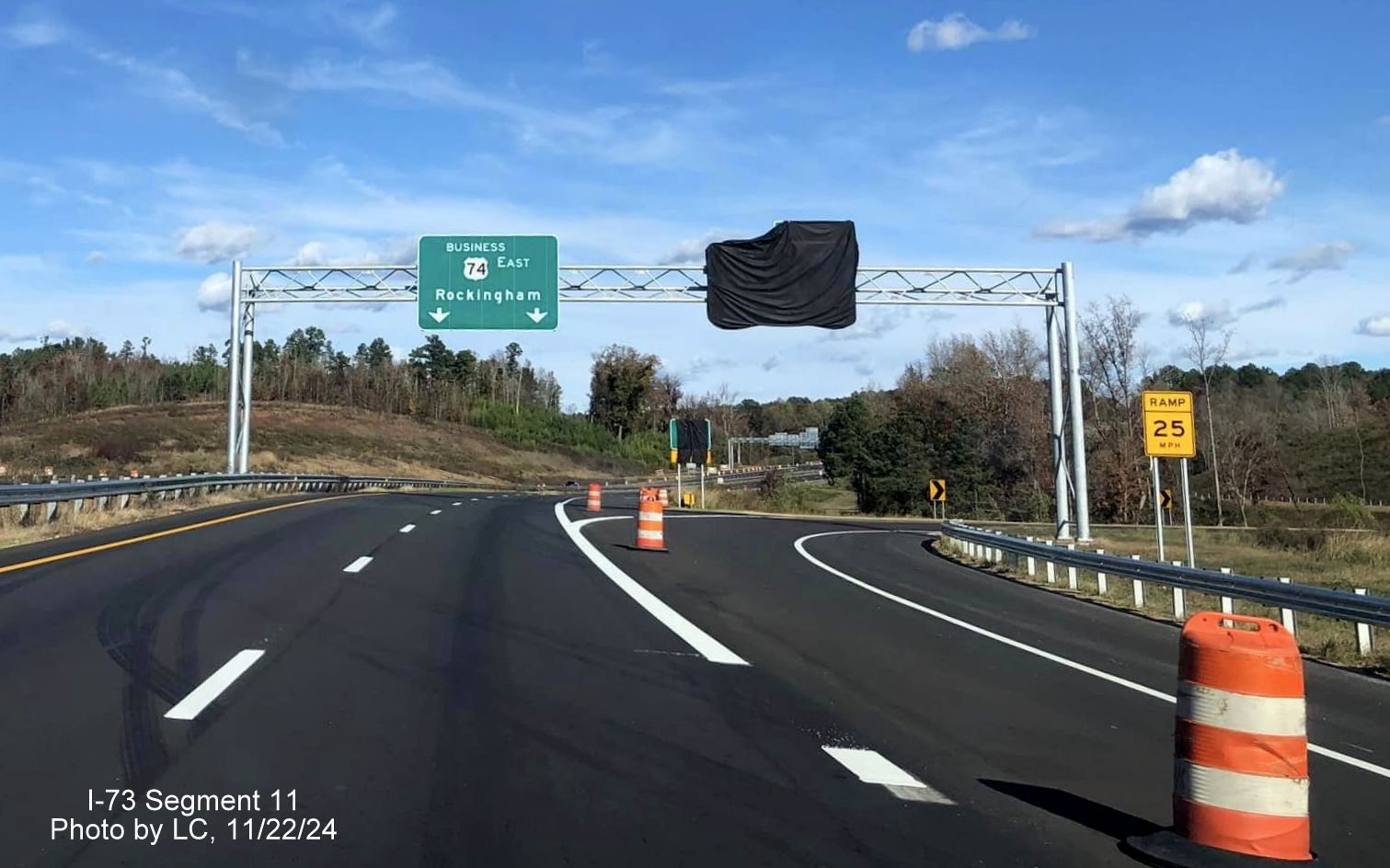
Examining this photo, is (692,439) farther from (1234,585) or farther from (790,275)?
(1234,585)

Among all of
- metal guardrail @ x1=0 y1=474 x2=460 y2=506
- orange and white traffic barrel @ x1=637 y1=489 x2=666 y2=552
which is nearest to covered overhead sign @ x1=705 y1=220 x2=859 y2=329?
orange and white traffic barrel @ x1=637 y1=489 x2=666 y2=552

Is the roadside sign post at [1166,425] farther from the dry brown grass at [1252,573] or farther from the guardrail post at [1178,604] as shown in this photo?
the guardrail post at [1178,604]

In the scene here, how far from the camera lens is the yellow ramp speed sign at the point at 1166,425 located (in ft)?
67.9

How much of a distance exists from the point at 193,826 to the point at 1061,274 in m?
27.8

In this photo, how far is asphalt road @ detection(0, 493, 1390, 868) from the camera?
211 inches

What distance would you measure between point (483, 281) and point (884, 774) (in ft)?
91.3

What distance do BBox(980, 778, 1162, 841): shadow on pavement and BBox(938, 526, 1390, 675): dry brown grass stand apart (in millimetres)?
7385

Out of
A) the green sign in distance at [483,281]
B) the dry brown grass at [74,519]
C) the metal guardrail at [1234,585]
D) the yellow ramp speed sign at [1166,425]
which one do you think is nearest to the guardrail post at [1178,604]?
the metal guardrail at [1234,585]

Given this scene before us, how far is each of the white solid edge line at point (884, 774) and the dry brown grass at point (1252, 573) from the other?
25.3 ft

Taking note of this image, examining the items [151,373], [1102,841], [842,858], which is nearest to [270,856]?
[842,858]

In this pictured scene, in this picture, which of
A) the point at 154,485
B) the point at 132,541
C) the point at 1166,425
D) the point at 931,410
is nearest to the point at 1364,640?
the point at 1166,425

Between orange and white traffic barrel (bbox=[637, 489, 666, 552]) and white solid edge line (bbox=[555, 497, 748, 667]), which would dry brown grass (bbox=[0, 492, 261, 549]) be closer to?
white solid edge line (bbox=[555, 497, 748, 667])

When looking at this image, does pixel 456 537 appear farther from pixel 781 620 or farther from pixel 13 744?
pixel 13 744

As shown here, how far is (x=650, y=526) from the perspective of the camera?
21.3m
